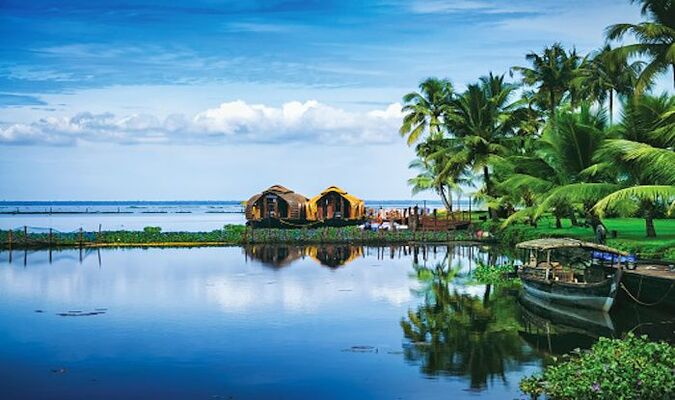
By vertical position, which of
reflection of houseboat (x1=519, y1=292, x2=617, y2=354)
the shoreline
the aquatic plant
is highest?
the shoreline

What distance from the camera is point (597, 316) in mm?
18406

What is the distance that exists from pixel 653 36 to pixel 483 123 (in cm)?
1615

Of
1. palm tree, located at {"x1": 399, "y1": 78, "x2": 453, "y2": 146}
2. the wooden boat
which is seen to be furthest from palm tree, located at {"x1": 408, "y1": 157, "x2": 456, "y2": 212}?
the wooden boat

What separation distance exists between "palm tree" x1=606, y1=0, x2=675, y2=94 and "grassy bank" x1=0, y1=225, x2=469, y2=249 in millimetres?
17137

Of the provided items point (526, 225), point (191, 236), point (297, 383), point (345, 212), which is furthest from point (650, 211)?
point (345, 212)

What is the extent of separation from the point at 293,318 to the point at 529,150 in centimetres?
2282

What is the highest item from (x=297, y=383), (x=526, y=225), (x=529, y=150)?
(x=529, y=150)

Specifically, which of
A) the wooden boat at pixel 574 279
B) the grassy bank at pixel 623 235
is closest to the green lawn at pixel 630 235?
the grassy bank at pixel 623 235

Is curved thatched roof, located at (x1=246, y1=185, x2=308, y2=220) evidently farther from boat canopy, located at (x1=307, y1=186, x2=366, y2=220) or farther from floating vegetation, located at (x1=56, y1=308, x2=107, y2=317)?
floating vegetation, located at (x1=56, y1=308, x2=107, y2=317)

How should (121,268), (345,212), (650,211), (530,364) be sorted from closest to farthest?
1. (530,364)
2. (650,211)
3. (121,268)
4. (345,212)

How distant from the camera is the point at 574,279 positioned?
20.7 meters

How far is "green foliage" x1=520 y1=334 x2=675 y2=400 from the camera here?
9914 millimetres

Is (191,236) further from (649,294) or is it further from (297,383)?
(297,383)

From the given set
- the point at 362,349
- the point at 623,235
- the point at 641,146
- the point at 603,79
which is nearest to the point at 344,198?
the point at 603,79
